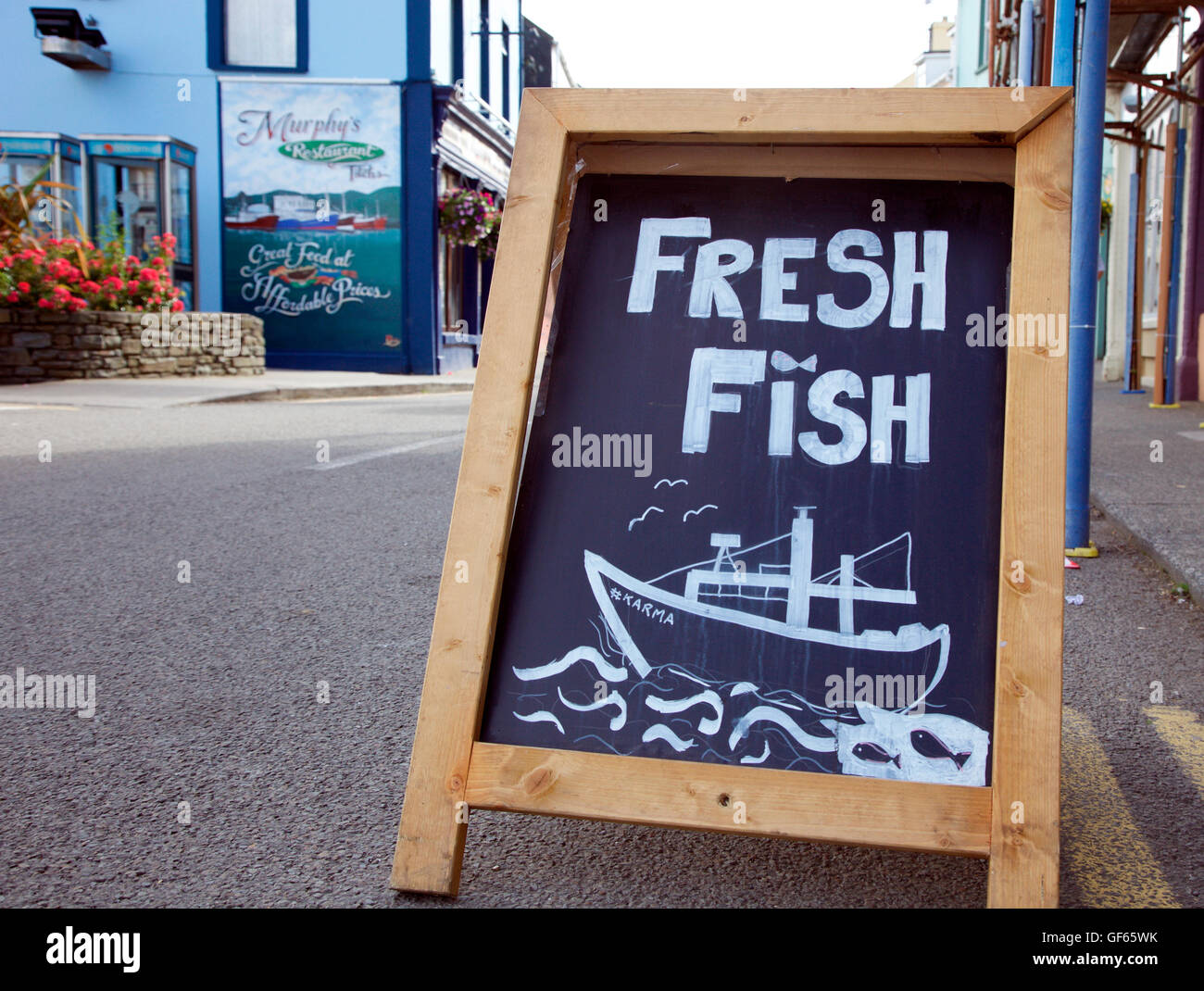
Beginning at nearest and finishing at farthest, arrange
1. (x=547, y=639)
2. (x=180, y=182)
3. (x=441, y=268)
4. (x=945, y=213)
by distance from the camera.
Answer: (x=547, y=639)
(x=945, y=213)
(x=180, y=182)
(x=441, y=268)

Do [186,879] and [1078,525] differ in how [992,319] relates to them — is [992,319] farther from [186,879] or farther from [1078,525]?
[1078,525]

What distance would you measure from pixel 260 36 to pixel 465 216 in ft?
13.6

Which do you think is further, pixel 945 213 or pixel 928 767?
pixel 945 213

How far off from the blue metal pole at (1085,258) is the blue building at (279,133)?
14.8 m

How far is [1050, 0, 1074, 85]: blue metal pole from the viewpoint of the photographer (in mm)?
5086

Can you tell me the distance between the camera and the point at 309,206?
60.8 feet

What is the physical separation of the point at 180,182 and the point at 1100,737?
58.0 feet

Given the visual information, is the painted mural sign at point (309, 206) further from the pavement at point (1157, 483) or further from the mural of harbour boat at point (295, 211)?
the pavement at point (1157, 483)

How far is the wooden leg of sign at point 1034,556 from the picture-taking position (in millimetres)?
1834

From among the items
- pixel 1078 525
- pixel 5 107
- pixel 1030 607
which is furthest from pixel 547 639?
pixel 5 107

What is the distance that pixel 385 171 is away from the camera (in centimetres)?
1861

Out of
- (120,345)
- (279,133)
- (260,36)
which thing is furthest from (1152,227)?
(120,345)
